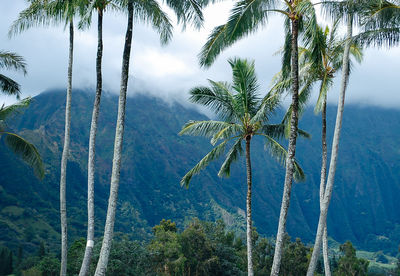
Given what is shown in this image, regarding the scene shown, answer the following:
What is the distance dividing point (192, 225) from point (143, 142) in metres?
163

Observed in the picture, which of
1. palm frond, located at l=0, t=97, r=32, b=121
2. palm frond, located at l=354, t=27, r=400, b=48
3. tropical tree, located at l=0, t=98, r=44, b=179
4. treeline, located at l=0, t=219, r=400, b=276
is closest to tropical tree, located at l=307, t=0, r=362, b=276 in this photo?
palm frond, located at l=354, t=27, r=400, b=48

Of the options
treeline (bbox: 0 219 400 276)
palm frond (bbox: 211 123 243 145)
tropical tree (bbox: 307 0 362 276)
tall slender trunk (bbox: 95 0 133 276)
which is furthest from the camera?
treeline (bbox: 0 219 400 276)

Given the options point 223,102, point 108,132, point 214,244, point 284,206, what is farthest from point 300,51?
point 108,132

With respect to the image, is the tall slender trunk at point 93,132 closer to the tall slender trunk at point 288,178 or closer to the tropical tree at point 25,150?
the tropical tree at point 25,150

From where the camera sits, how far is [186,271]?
36156 millimetres

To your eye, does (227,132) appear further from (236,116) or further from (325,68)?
(325,68)

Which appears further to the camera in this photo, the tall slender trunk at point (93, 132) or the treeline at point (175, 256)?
the treeline at point (175, 256)

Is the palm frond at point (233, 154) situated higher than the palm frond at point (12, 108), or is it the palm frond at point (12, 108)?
the palm frond at point (12, 108)

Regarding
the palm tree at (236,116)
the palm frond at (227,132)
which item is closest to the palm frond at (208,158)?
the palm tree at (236,116)

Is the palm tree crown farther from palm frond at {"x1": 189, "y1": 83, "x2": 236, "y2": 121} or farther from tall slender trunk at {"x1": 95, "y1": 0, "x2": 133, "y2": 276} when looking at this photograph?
tall slender trunk at {"x1": 95, "y1": 0, "x2": 133, "y2": 276}

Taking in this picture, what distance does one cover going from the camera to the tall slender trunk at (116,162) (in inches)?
403

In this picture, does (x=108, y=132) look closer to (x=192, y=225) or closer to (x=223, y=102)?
(x=192, y=225)

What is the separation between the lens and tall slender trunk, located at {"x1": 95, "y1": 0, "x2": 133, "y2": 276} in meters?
10.2

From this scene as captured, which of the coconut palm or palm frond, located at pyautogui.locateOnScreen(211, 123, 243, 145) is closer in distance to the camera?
the coconut palm
